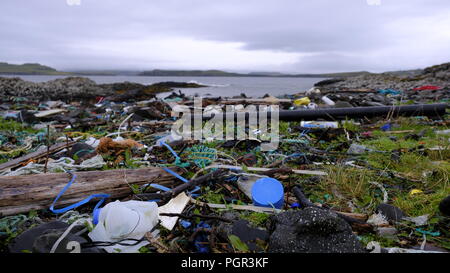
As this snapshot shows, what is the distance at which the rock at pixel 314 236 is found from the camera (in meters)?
1.84

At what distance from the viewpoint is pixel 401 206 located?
259cm

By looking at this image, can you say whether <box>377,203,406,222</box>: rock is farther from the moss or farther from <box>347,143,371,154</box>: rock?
<box>347,143,371,154</box>: rock

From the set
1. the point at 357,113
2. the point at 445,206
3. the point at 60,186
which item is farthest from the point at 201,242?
the point at 357,113

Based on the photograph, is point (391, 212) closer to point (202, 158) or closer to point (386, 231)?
point (386, 231)

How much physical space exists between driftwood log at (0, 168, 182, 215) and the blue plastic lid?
3.22ft

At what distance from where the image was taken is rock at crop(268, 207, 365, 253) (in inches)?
72.4

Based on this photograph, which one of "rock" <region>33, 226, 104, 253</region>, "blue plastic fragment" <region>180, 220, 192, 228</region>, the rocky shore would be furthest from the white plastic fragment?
the rocky shore

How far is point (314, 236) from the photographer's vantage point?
6.21 feet

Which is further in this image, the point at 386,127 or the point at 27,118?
the point at 27,118

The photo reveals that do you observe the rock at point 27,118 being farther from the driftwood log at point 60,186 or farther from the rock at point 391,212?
the rock at point 391,212

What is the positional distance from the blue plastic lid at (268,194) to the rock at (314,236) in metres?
0.57

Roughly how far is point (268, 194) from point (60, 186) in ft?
6.61
